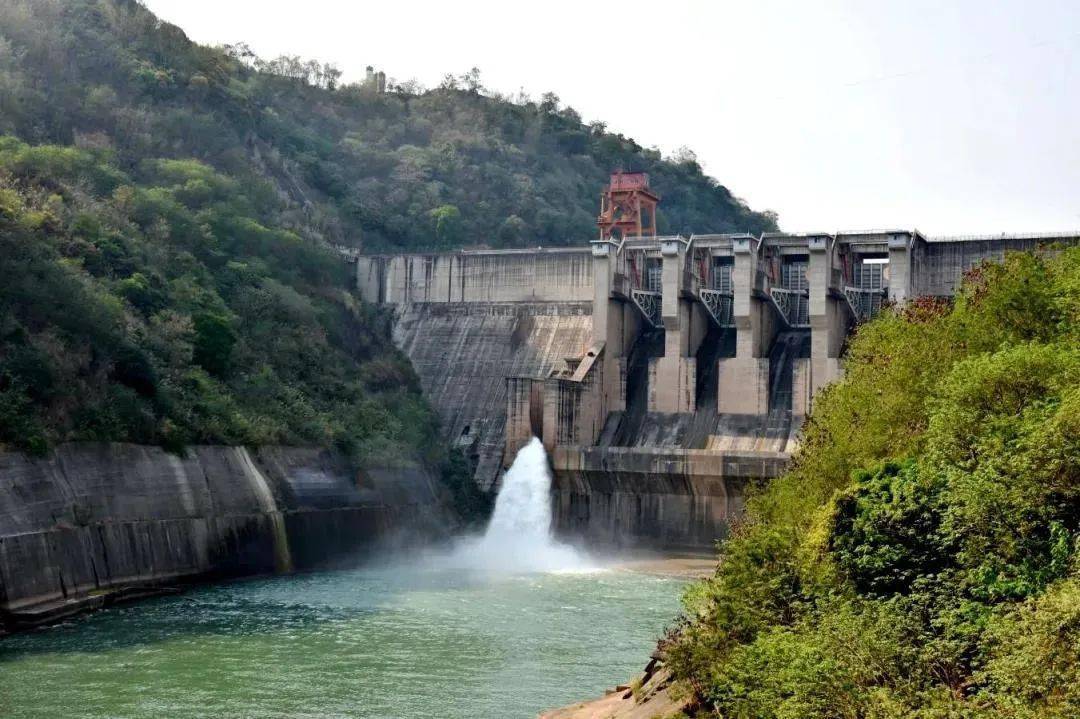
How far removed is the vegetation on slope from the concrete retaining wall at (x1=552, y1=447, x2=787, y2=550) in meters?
26.0

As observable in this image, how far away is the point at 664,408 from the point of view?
51.8 meters

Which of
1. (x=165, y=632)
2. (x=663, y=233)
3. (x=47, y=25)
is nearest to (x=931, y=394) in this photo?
(x=165, y=632)

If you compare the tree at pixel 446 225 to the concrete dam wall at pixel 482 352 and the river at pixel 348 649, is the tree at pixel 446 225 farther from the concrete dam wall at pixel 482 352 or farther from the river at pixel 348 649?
the river at pixel 348 649

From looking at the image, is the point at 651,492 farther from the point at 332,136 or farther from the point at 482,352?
the point at 332,136

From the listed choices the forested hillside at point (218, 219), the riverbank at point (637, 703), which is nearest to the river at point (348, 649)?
the riverbank at point (637, 703)

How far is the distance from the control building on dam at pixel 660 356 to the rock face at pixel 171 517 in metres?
6.72

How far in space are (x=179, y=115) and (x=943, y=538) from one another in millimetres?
55840

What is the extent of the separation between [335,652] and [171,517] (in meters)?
10.2

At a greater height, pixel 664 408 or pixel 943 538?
pixel 664 408

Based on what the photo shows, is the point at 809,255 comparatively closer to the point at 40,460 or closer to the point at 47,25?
the point at 40,460

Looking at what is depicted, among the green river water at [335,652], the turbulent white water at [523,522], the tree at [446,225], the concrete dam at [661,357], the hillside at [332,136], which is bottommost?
the green river water at [335,652]

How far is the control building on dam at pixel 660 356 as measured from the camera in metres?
48.2

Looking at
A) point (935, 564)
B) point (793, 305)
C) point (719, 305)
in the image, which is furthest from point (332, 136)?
point (935, 564)

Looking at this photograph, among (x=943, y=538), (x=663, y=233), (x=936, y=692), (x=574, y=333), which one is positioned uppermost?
(x=663, y=233)
